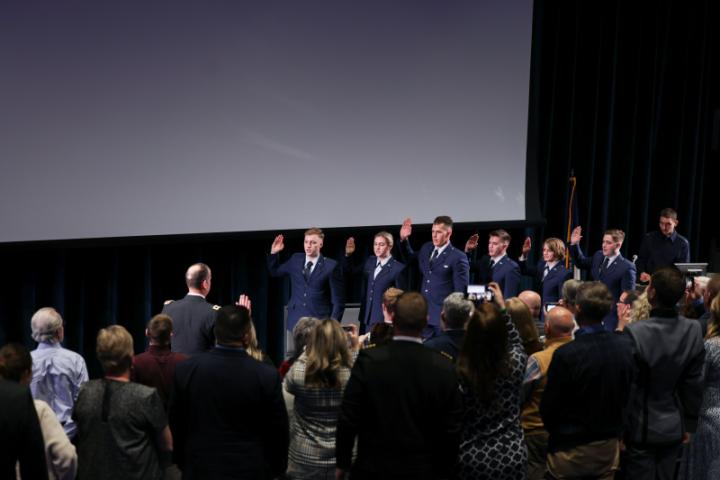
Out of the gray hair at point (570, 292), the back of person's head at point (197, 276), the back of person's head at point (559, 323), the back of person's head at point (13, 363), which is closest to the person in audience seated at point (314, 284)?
the back of person's head at point (197, 276)

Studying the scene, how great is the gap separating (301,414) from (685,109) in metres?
7.73

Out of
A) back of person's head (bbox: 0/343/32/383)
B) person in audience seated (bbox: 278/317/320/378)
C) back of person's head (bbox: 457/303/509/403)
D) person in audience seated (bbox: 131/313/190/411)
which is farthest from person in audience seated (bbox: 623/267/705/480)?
back of person's head (bbox: 0/343/32/383)

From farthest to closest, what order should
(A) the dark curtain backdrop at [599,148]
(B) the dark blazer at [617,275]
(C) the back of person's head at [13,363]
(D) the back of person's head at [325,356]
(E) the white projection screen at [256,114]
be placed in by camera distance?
(A) the dark curtain backdrop at [599,148] < (B) the dark blazer at [617,275] < (E) the white projection screen at [256,114] < (D) the back of person's head at [325,356] < (C) the back of person's head at [13,363]

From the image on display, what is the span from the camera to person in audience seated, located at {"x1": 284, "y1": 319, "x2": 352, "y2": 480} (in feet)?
9.84

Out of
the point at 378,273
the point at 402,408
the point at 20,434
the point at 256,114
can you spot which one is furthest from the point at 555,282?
the point at 20,434

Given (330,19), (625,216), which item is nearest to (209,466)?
(330,19)

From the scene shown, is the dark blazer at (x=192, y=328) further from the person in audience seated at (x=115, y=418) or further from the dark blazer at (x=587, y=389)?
the dark blazer at (x=587, y=389)

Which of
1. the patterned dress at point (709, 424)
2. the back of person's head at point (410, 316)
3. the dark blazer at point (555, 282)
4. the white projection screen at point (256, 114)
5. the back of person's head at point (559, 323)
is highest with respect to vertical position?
the white projection screen at point (256, 114)

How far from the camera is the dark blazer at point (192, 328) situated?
4207 mm

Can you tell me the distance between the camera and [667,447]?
3445mm

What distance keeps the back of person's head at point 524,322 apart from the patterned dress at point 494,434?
0.46 m

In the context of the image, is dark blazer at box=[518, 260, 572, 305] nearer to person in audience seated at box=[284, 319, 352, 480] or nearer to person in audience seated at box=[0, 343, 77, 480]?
person in audience seated at box=[284, 319, 352, 480]

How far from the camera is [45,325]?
339cm

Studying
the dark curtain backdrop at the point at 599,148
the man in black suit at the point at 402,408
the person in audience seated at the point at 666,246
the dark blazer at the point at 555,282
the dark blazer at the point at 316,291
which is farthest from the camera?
the person in audience seated at the point at 666,246
